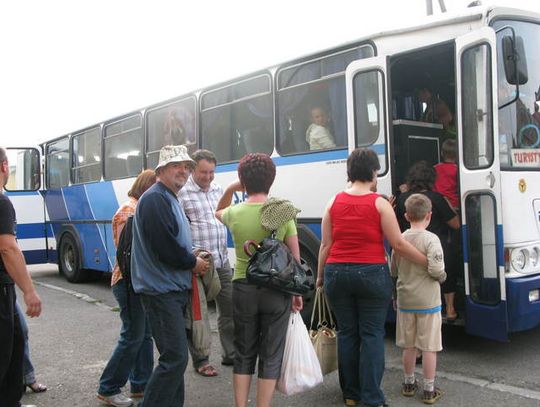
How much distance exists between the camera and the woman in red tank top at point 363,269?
3.58 metres

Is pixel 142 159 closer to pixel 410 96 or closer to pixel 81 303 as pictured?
pixel 81 303

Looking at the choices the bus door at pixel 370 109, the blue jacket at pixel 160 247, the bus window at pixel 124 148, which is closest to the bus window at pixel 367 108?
the bus door at pixel 370 109

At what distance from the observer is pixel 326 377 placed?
4500 millimetres

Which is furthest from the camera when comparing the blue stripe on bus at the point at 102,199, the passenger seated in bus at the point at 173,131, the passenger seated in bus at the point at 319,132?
the blue stripe on bus at the point at 102,199

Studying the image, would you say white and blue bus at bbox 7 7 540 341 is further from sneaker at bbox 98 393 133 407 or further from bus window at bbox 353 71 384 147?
sneaker at bbox 98 393 133 407

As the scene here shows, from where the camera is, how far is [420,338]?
12.7 feet

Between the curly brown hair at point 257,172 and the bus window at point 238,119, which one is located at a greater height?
the bus window at point 238,119

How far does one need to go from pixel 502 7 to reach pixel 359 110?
1489mm

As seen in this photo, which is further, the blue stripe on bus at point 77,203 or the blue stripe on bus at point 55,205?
the blue stripe on bus at point 55,205

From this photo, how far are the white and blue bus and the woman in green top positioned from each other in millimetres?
1906

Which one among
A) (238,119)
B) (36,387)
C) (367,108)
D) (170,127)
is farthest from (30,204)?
(367,108)

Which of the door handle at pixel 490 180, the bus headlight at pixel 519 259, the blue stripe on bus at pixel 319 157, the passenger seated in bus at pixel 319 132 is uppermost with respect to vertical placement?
the passenger seated in bus at pixel 319 132

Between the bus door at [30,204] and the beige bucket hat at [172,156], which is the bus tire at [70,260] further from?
the beige bucket hat at [172,156]

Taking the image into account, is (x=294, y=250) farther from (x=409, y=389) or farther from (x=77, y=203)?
(x=77, y=203)
